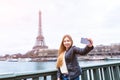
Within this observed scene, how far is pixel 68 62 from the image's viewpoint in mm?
2891

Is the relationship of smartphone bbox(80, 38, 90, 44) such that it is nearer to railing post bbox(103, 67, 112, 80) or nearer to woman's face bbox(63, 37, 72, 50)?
woman's face bbox(63, 37, 72, 50)

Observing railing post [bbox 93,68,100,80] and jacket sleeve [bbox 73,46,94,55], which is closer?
jacket sleeve [bbox 73,46,94,55]

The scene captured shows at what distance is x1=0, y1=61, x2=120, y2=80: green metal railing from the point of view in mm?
2491

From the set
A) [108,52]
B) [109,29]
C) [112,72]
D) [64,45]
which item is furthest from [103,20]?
[64,45]

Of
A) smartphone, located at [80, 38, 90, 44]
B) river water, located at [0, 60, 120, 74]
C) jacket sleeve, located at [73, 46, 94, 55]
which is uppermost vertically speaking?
smartphone, located at [80, 38, 90, 44]

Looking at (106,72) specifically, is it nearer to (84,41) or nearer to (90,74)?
(90,74)

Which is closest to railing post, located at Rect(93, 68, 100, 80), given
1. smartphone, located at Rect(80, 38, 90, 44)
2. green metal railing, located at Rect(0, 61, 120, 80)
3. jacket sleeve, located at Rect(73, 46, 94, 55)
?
green metal railing, located at Rect(0, 61, 120, 80)

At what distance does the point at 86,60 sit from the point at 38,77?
12.6ft

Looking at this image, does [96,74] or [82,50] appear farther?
[96,74]

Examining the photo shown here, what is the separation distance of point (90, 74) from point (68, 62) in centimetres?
95

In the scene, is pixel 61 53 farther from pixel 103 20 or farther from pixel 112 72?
pixel 103 20

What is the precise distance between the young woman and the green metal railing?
15cm

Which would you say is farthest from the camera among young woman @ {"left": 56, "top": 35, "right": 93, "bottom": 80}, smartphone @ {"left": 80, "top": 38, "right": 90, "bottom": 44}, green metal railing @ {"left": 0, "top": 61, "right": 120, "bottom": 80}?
young woman @ {"left": 56, "top": 35, "right": 93, "bottom": 80}

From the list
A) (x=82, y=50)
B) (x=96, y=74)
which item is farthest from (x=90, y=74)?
(x=82, y=50)
